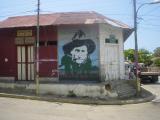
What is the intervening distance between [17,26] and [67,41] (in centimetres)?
325

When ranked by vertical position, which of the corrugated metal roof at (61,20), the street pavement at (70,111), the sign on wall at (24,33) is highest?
the corrugated metal roof at (61,20)

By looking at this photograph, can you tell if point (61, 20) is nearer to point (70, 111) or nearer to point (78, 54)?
point (78, 54)

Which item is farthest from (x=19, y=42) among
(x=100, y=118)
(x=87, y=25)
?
(x=100, y=118)

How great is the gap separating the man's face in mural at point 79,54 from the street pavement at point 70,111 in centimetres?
431

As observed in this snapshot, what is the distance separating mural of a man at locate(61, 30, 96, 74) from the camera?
20688mm

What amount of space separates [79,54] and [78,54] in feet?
0.21

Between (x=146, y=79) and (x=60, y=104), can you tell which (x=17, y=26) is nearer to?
(x=60, y=104)

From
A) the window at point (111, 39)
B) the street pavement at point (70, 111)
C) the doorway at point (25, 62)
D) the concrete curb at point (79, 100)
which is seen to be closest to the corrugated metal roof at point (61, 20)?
the window at point (111, 39)

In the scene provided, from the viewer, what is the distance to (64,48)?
21.0 metres

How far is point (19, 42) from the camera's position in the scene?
2181 centimetres

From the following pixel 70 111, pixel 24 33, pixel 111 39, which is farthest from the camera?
pixel 111 39

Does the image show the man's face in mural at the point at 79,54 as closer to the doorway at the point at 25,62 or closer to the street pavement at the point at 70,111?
the doorway at the point at 25,62

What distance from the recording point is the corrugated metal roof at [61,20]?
20.2 metres

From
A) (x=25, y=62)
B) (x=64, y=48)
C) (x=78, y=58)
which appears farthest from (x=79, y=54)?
(x=25, y=62)
